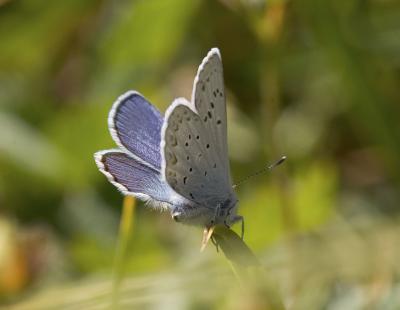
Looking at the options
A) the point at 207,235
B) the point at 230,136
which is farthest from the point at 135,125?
the point at 230,136

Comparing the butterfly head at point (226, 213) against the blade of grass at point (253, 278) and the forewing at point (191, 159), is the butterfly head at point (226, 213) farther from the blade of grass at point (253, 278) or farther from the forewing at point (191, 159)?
the blade of grass at point (253, 278)

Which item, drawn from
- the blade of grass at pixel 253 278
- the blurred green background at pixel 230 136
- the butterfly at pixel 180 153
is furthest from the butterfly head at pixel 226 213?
the blade of grass at pixel 253 278

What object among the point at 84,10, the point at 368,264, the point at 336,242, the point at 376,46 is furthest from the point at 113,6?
the point at 368,264

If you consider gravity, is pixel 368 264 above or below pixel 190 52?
below

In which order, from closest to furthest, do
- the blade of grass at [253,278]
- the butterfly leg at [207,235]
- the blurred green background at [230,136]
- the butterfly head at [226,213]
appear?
the blade of grass at [253,278] → the butterfly leg at [207,235] → the butterfly head at [226,213] → the blurred green background at [230,136]

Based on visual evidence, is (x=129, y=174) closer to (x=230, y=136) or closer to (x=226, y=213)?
(x=226, y=213)

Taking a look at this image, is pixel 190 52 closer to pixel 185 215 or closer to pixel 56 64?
pixel 56 64
